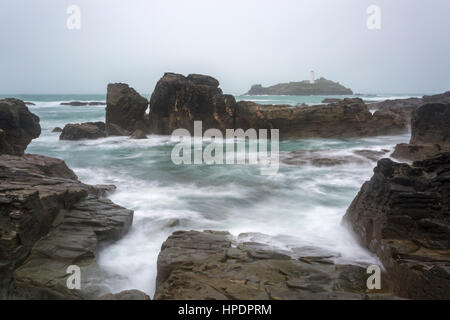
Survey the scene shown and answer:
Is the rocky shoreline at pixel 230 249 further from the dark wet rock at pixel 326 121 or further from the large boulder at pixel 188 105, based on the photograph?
the dark wet rock at pixel 326 121

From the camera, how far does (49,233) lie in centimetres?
477

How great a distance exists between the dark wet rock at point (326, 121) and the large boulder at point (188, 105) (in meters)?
1.27

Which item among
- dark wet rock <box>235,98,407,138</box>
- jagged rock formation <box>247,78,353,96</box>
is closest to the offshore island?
jagged rock formation <box>247,78,353,96</box>

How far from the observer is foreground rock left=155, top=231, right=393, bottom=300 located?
11.0 ft

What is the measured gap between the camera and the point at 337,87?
383 feet

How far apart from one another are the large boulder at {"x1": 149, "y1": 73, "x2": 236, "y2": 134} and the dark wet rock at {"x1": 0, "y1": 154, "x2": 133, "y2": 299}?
14820mm

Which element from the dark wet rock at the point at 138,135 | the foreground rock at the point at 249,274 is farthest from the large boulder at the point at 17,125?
the dark wet rock at the point at 138,135

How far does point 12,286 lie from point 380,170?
5447 mm

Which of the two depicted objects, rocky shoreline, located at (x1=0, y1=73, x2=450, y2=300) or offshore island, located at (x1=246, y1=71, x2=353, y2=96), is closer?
rocky shoreline, located at (x1=0, y1=73, x2=450, y2=300)

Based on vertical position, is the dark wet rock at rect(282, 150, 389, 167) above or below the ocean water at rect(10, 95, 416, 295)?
above

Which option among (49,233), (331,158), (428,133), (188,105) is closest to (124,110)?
(188,105)

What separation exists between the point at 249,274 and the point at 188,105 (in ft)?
57.3

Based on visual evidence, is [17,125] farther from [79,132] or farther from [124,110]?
[124,110]

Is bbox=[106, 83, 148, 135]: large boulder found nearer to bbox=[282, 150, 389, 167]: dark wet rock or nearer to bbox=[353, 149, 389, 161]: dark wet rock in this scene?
bbox=[282, 150, 389, 167]: dark wet rock
